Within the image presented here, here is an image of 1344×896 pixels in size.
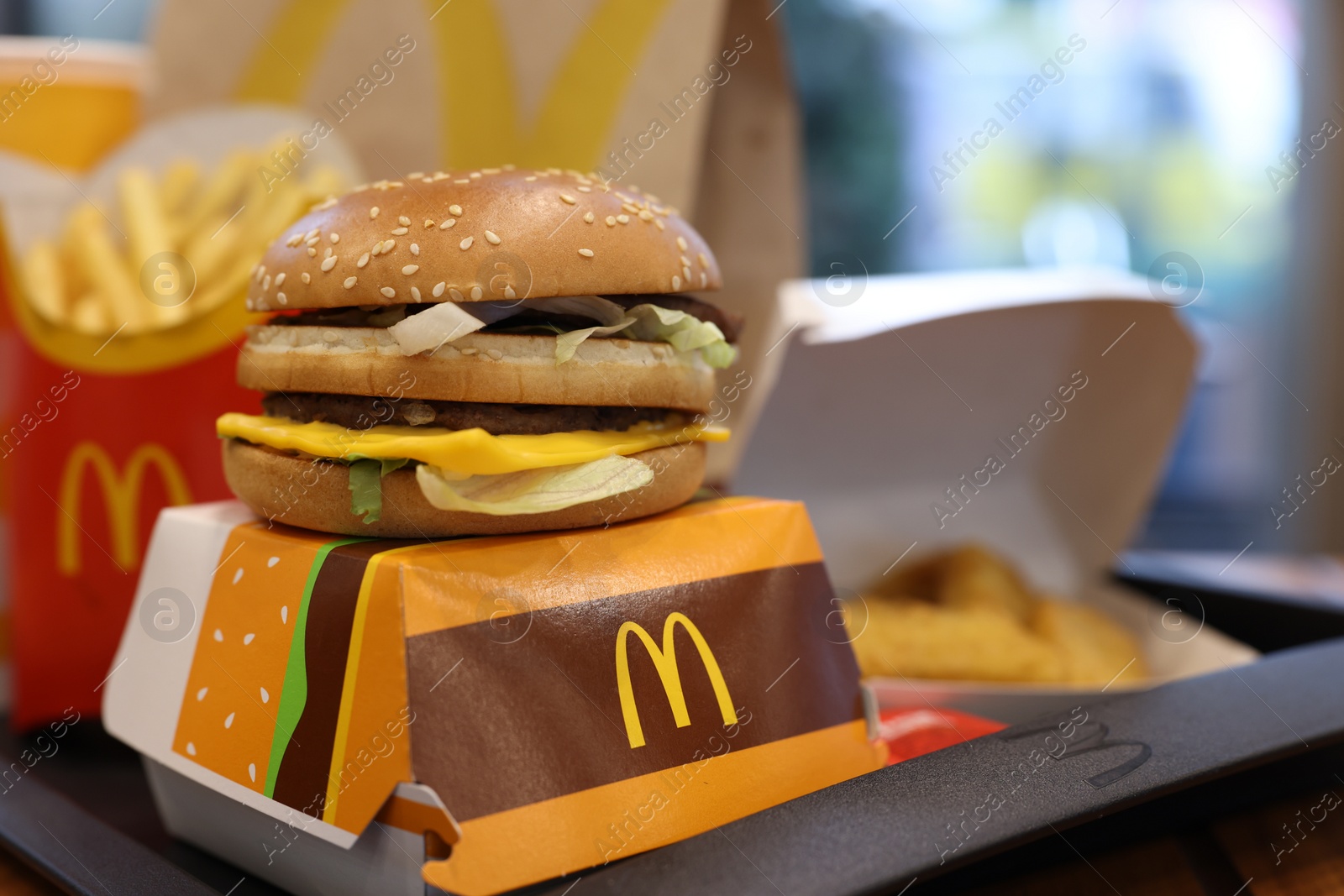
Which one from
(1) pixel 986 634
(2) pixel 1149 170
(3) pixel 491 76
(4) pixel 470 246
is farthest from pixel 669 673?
(2) pixel 1149 170

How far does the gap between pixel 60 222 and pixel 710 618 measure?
1.29 m

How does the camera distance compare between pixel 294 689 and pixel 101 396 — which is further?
pixel 101 396

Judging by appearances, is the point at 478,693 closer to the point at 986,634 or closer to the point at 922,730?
the point at 922,730

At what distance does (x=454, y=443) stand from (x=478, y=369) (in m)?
0.09

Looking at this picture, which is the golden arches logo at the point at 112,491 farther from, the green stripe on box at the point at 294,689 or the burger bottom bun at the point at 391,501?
the green stripe on box at the point at 294,689

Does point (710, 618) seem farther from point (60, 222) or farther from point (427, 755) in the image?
point (60, 222)

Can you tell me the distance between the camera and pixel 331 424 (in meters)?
1.07

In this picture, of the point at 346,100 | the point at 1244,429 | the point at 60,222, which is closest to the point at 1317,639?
the point at 346,100

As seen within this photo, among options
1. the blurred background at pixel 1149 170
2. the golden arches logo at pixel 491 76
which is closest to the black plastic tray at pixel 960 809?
the golden arches logo at pixel 491 76

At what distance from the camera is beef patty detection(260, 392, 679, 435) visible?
103 cm

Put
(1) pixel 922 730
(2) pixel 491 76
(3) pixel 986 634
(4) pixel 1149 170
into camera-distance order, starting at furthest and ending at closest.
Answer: (4) pixel 1149 170 → (2) pixel 491 76 → (3) pixel 986 634 → (1) pixel 922 730

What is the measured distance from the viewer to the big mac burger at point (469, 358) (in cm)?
98

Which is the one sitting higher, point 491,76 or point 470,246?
point 491,76

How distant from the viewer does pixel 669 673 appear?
1034 mm
